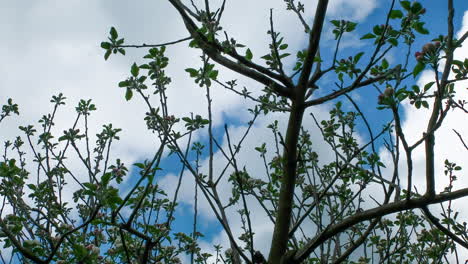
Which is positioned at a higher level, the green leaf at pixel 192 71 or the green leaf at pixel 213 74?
A: the green leaf at pixel 192 71

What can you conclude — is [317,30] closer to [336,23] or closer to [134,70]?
[336,23]

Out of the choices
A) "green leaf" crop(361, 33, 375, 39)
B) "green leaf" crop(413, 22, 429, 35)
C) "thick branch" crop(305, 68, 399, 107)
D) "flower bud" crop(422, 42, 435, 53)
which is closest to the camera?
"flower bud" crop(422, 42, 435, 53)

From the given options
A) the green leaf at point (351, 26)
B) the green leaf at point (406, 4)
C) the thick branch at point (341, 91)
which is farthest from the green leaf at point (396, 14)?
the green leaf at point (351, 26)

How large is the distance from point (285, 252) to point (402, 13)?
1.62 meters

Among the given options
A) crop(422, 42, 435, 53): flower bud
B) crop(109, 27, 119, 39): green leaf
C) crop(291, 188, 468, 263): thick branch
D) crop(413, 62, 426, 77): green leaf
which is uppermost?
crop(109, 27, 119, 39): green leaf

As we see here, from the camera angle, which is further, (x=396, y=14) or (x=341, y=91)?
(x=341, y=91)

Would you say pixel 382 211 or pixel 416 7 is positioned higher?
pixel 416 7

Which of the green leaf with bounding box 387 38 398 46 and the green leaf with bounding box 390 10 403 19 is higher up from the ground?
the green leaf with bounding box 387 38 398 46

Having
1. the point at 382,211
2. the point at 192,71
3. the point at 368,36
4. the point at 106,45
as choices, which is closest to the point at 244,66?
the point at 192,71

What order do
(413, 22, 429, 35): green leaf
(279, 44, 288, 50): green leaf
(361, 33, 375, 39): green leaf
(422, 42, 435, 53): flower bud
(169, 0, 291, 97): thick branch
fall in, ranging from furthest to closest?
(279, 44, 288, 50): green leaf
(169, 0, 291, 97): thick branch
(361, 33, 375, 39): green leaf
(413, 22, 429, 35): green leaf
(422, 42, 435, 53): flower bud

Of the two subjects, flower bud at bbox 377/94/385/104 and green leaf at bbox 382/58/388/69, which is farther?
green leaf at bbox 382/58/388/69

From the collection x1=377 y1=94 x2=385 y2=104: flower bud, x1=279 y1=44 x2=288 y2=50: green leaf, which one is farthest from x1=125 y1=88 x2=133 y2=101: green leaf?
x1=377 y1=94 x2=385 y2=104: flower bud

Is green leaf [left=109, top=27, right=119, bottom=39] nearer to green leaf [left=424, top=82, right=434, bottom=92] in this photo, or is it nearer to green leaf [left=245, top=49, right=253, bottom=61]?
green leaf [left=245, top=49, right=253, bottom=61]

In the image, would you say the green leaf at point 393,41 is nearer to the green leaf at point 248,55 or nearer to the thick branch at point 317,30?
the thick branch at point 317,30
